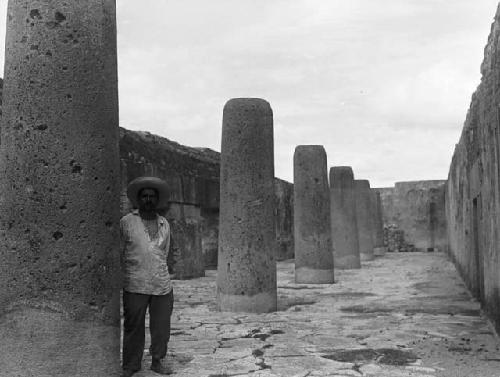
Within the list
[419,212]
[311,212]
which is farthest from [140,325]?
[419,212]

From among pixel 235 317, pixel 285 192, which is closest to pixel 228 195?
pixel 235 317

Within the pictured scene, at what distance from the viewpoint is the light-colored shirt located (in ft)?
16.9

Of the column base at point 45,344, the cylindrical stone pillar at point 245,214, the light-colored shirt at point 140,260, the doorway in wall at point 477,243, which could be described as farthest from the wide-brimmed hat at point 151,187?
the doorway in wall at point 477,243

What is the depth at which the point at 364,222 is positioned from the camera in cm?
2205

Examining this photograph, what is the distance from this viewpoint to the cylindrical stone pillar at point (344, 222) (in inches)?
706

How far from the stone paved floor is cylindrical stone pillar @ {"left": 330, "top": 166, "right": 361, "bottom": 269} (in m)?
5.97

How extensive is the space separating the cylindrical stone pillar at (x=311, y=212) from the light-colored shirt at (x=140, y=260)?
29.3 feet

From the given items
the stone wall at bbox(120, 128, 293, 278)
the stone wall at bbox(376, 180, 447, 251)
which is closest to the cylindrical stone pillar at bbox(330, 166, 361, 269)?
the stone wall at bbox(120, 128, 293, 278)

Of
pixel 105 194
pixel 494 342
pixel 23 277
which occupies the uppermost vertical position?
pixel 105 194

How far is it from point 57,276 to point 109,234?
50 centimetres

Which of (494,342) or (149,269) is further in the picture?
(494,342)

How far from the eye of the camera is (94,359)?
463 centimetres

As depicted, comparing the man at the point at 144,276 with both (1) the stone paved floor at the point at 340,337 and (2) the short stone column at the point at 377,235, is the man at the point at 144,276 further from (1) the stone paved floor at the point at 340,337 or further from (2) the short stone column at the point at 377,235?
(2) the short stone column at the point at 377,235

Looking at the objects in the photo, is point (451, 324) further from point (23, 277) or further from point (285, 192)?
point (285, 192)
